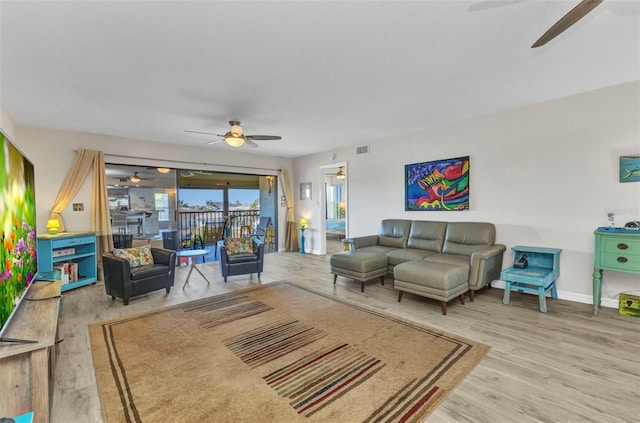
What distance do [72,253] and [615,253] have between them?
7191 millimetres

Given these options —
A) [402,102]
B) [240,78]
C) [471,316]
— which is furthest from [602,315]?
[240,78]

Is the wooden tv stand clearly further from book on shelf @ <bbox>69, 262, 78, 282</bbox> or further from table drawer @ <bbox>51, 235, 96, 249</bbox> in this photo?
book on shelf @ <bbox>69, 262, 78, 282</bbox>

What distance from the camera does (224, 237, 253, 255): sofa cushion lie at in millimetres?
4926

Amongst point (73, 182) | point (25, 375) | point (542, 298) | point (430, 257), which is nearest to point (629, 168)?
point (542, 298)

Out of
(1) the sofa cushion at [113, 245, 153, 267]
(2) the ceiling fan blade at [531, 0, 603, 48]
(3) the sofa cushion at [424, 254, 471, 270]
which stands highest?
(2) the ceiling fan blade at [531, 0, 603, 48]

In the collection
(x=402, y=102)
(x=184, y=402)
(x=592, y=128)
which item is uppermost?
(x=402, y=102)

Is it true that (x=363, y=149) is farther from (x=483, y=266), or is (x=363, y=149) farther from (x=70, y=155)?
(x=70, y=155)

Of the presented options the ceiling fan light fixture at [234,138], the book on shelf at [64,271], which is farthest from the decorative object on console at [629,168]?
the book on shelf at [64,271]

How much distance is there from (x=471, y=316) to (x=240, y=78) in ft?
11.9

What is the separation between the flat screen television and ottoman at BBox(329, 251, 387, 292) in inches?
134

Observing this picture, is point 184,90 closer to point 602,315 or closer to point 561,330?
point 561,330

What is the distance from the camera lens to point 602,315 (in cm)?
320

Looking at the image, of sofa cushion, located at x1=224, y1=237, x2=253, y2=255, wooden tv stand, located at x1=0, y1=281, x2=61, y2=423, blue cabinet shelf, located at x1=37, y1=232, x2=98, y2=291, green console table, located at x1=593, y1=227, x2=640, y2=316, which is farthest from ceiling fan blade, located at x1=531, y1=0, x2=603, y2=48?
blue cabinet shelf, located at x1=37, y1=232, x2=98, y2=291

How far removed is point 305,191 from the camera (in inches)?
306
